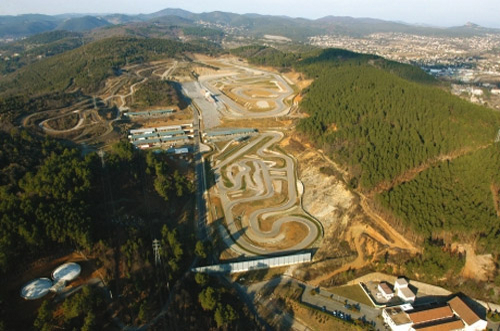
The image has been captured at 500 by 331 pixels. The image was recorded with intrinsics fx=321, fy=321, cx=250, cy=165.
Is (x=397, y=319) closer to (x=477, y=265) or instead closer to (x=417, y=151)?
(x=477, y=265)

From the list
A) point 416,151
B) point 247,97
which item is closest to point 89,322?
point 416,151

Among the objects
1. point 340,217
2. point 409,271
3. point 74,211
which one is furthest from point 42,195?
point 409,271

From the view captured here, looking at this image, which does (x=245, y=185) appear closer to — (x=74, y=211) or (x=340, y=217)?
(x=340, y=217)

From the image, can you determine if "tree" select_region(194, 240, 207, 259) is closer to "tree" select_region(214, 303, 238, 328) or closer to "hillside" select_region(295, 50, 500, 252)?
"tree" select_region(214, 303, 238, 328)

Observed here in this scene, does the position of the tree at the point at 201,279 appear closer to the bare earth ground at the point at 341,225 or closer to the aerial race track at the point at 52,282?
the aerial race track at the point at 52,282

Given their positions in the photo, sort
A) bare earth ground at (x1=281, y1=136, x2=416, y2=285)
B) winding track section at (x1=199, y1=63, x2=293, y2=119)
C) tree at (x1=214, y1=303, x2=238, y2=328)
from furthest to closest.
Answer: winding track section at (x1=199, y1=63, x2=293, y2=119) → bare earth ground at (x1=281, y1=136, x2=416, y2=285) → tree at (x1=214, y1=303, x2=238, y2=328)

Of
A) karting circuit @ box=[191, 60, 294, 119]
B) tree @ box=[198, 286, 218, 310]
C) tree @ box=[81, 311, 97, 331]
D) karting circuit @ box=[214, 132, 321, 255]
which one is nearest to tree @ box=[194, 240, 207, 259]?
karting circuit @ box=[214, 132, 321, 255]
